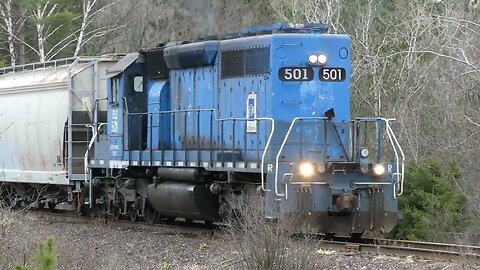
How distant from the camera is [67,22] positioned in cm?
2919

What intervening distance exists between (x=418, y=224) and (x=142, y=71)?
5.74 metres

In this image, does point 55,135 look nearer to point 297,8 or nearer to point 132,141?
point 132,141

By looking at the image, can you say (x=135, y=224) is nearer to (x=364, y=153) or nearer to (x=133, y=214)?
(x=133, y=214)

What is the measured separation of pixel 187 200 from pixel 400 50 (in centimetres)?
1419

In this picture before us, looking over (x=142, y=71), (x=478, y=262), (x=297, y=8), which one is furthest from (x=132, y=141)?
(x=297, y=8)

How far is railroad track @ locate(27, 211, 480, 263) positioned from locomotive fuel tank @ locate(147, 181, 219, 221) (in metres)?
0.33

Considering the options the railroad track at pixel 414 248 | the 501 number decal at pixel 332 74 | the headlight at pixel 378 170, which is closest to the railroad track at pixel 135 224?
the railroad track at pixel 414 248

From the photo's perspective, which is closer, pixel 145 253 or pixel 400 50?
pixel 145 253

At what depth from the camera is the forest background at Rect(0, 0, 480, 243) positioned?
15445 mm

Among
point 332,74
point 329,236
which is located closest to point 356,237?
point 329,236

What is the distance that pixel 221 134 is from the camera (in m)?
13.8

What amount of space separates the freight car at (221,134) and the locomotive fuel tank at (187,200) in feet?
0.08

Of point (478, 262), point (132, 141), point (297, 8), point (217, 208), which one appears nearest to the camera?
point (478, 262)

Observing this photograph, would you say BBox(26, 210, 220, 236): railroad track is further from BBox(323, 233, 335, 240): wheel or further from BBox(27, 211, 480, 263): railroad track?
BBox(323, 233, 335, 240): wheel
